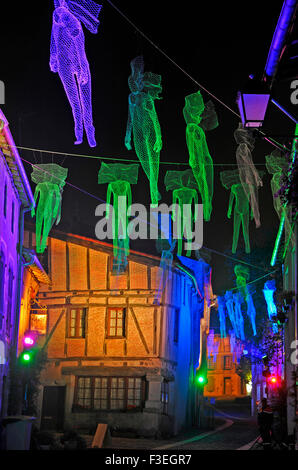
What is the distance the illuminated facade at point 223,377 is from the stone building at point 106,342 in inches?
1569

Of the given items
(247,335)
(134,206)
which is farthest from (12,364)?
(247,335)

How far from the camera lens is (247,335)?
37.8 m

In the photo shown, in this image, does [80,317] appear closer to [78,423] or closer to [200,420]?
[78,423]

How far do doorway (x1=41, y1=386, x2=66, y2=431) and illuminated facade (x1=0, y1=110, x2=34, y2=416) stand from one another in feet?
18.4

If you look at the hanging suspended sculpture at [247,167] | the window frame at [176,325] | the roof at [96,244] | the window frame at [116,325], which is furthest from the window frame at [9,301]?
the window frame at [176,325]

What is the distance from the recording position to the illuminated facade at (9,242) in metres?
18.9

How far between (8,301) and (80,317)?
692 cm

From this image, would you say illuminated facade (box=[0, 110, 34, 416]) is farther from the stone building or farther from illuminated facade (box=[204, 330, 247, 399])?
illuminated facade (box=[204, 330, 247, 399])

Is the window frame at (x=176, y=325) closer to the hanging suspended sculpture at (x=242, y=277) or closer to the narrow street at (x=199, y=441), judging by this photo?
the narrow street at (x=199, y=441)

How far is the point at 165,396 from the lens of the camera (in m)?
27.0

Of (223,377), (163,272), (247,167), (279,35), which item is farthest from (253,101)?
(223,377)

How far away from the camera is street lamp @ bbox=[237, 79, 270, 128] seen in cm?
797

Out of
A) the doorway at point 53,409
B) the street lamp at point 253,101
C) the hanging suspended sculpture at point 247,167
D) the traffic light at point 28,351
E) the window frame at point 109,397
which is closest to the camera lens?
the street lamp at point 253,101

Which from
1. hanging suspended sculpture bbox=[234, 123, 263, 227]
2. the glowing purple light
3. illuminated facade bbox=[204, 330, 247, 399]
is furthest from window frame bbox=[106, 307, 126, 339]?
illuminated facade bbox=[204, 330, 247, 399]
